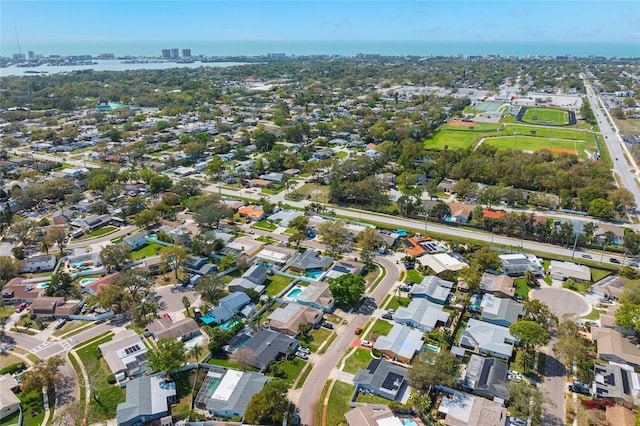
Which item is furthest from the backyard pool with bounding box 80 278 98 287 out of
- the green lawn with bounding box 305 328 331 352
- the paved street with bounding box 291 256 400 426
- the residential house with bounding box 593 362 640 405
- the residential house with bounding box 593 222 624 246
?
the residential house with bounding box 593 222 624 246

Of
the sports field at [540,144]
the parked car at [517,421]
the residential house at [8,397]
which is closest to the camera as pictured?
the parked car at [517,421]

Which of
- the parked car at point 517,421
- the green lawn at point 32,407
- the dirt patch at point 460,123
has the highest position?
the dirt patch at point 460,123

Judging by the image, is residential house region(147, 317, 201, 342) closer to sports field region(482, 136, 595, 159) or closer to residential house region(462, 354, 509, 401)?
residential house region(462, 354, 509, 401)

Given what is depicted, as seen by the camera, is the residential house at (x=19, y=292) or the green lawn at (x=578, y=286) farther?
the green lawn at (x=578, y=286)

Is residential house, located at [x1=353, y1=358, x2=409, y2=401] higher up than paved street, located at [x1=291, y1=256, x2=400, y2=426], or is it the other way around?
residential house, located at [x1=353, y1=358, x2=409, y2=401]

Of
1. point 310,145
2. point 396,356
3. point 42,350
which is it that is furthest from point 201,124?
point 396,356

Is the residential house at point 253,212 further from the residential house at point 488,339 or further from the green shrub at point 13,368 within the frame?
the residential house at point 488,339

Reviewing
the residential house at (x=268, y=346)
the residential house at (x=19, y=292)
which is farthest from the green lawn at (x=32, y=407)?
the residential house at (x=268, y=346)
